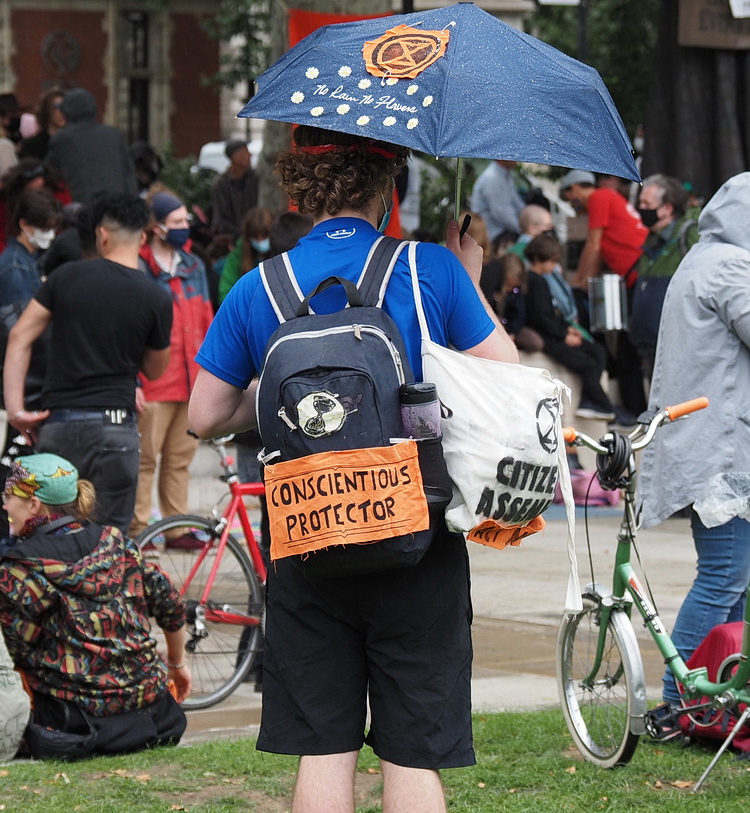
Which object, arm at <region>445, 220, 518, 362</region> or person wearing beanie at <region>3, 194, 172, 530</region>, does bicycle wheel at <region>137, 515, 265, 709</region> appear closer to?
person wearing beanie at <region>3, 194, 172, 530</region>

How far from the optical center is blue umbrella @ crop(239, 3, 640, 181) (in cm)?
351

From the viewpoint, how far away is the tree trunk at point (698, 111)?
13.8 metres

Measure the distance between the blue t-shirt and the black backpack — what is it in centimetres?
9

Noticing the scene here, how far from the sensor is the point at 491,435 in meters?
3.35

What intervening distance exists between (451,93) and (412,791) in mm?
1568

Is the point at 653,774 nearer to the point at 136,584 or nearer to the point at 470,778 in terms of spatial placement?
the point at 470,778

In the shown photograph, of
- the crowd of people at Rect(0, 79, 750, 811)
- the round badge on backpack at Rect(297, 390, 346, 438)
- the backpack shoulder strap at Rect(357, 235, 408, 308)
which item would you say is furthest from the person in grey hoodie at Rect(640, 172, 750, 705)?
the round badge on backpack at Rect(297, 390, 346, 438)

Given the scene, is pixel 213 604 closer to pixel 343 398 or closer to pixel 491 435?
pixel 491 435

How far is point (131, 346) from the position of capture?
709 centimetres

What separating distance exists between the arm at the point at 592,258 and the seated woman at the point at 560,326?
1.21m

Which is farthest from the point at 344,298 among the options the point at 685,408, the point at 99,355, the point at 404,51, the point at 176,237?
the point at 176,237

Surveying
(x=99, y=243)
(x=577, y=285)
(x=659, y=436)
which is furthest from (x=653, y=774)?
(x=577, y=285)

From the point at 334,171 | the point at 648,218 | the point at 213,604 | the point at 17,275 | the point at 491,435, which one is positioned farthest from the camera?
the point at 648,218

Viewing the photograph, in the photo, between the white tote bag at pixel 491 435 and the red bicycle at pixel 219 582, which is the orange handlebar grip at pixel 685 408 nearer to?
the white tote bag at pixel 491 435
